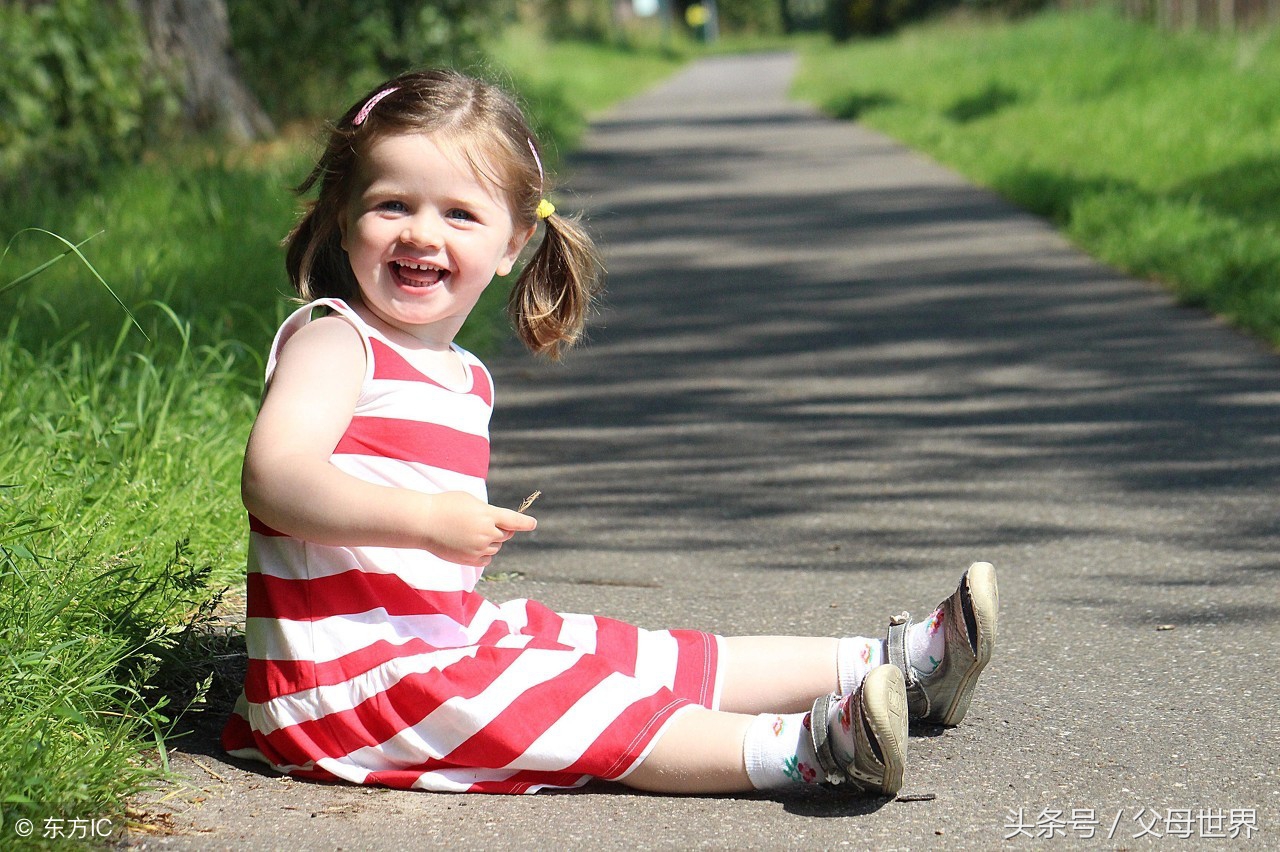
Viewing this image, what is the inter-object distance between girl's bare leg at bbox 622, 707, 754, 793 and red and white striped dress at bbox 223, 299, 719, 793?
2cm

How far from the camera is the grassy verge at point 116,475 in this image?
2273 millimetres

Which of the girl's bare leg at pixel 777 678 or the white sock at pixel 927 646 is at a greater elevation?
the white sock at pixel 927 646

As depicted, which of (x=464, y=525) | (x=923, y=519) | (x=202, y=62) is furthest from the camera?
(x=202, y=62)

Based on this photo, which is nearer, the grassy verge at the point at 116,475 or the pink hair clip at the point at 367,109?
the grassy verge at the point at 116,475

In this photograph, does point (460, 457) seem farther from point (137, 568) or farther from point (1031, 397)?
point (1031, 397)

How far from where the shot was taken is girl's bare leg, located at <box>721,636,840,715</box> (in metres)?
2.56

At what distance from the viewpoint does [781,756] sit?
2262mm

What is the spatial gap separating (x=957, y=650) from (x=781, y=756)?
39cm

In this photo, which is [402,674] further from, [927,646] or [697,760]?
[927,646]

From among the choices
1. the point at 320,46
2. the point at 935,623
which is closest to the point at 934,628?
the point at 935,623

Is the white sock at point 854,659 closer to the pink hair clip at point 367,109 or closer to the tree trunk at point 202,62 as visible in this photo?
the pink hair clip at point 367,109

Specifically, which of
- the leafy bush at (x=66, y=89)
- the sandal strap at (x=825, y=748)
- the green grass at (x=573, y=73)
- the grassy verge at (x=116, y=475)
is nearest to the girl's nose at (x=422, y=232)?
the grassy verge at (x=116, y=475)

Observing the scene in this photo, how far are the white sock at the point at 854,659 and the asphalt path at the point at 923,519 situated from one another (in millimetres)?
149

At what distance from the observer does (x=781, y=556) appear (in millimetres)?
3580
